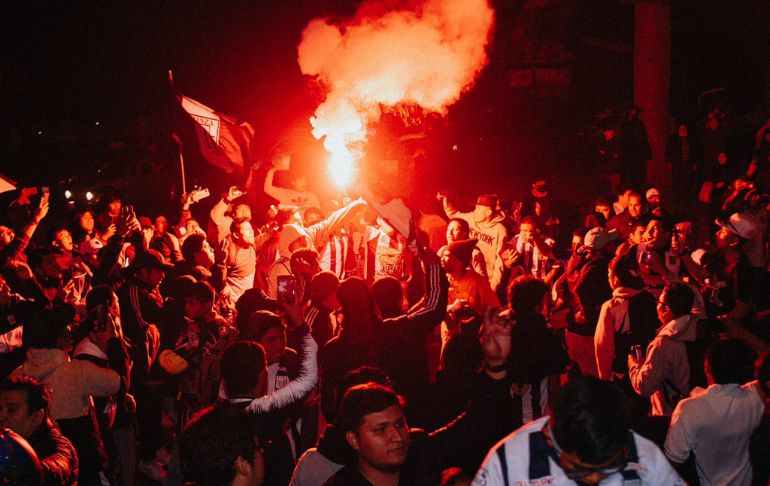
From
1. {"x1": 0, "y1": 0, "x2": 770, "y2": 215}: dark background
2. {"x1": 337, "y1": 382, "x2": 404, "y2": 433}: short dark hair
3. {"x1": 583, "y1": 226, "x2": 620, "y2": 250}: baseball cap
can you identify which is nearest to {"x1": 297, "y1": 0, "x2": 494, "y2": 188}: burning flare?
{"x1": 583, "y1": 226, "x2": 620, "y2": 250}: baseball cap

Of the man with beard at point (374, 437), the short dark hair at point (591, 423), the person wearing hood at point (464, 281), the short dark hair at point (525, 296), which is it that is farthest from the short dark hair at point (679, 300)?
the short dark hair at point (591, 423)

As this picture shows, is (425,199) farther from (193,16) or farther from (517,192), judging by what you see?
(193,16)

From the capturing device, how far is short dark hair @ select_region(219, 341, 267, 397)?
4219 mm

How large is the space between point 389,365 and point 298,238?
186 inches

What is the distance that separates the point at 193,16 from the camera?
21344mm

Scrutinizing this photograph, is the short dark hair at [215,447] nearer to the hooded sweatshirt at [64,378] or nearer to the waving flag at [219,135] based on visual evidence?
the hooded sweatshirt at [64,378]

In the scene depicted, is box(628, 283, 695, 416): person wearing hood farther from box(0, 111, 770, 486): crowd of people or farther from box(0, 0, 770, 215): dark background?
box(0, 0, 770, 215): dark background

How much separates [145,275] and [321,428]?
2.27 m

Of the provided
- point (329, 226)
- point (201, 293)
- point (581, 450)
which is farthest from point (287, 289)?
point (329, 226)

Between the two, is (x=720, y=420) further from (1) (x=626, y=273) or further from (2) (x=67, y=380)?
(2) (x=67, y=380)

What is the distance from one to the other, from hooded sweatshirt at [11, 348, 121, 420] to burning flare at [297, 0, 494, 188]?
4.59m

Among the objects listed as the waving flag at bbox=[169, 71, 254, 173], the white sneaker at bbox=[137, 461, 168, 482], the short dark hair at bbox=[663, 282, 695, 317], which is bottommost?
the white sneaker at bbox=[137, 461, 168, 482]

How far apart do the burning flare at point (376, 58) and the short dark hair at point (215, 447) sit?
602cm

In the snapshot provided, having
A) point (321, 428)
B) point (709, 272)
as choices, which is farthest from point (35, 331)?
point (709, 272)
